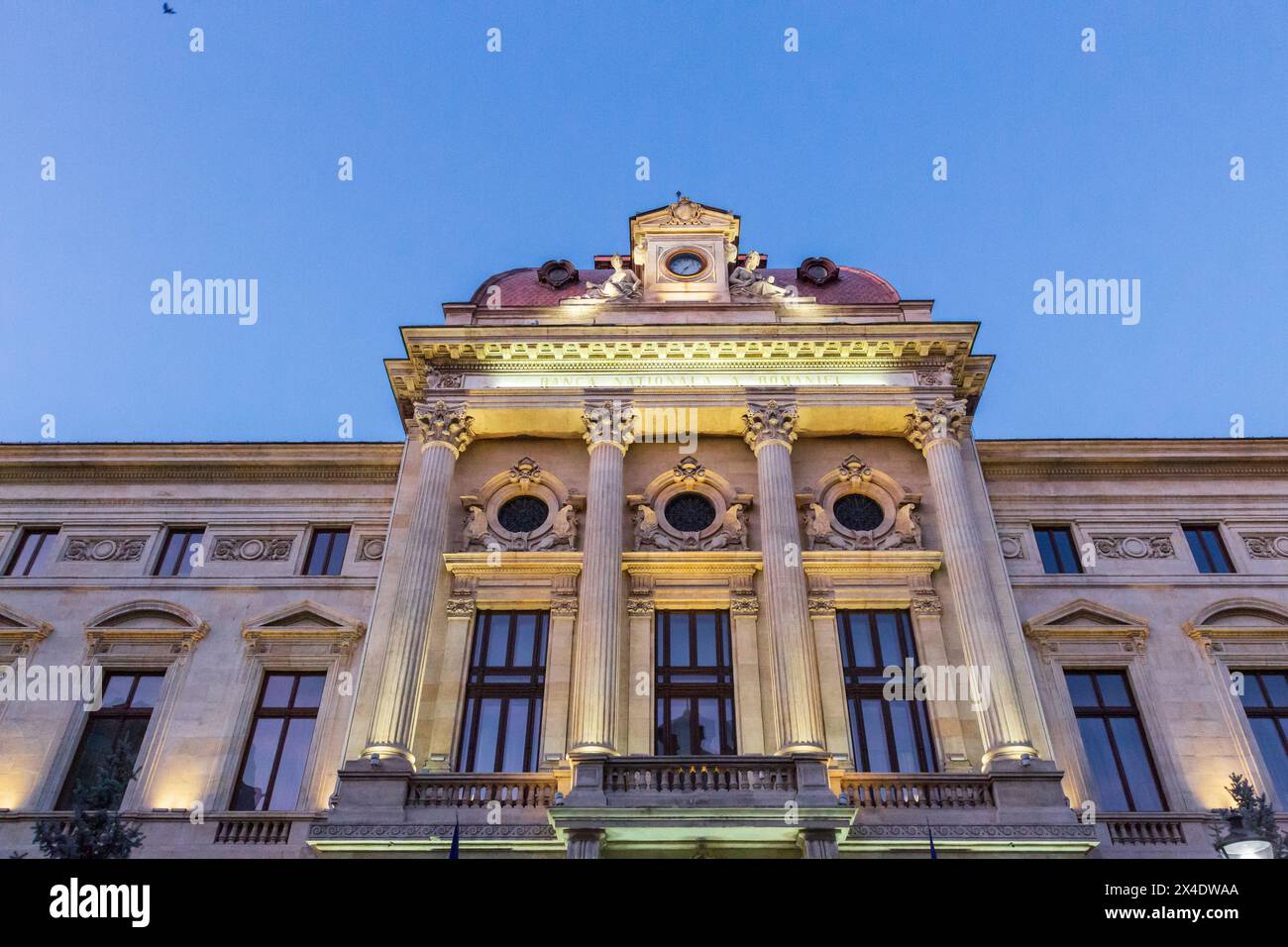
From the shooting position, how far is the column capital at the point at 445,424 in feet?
78.6

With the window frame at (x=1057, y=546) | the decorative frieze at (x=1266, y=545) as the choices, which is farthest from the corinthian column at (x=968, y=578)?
the decorative frieze at (x=1266, y=545)

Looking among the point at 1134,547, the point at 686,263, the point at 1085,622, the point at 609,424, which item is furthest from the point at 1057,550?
the point at 686,263

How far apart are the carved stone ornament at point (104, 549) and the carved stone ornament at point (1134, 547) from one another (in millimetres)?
24787

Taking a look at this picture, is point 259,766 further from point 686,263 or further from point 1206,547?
point 1206,547

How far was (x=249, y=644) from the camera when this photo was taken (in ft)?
74.0

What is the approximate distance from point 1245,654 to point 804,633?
10.7 meters

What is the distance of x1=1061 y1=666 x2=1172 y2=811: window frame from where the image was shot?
66.4 feet

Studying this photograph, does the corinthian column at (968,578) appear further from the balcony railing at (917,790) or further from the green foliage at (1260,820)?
the green foliage at (1260,820)

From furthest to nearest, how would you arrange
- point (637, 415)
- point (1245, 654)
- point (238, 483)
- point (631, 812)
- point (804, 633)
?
point (238, 483), point (637, 415), point (1245, 654), point (804, 633), point (631, 812)

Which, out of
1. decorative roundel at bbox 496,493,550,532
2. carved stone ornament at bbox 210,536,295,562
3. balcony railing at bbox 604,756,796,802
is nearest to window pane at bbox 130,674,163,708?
carved stone ornament at bbox 210,536,295,562

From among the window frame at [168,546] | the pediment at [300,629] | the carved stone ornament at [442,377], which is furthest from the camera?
the carved stone ornament at [442,377]

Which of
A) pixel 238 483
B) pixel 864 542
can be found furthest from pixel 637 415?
pixel 238 483
